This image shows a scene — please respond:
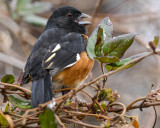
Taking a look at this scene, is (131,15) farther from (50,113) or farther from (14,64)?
(50,113)

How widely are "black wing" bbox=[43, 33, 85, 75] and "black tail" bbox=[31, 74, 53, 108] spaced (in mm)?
97

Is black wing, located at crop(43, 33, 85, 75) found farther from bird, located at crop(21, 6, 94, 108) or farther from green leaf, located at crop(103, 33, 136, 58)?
green leaf, located at crop(103, 33, 136, 58)

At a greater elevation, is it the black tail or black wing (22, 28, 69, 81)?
black wing (22, 28, 69, 81)

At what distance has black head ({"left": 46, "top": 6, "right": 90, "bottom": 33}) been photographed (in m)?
2.56

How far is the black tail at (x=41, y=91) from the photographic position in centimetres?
146

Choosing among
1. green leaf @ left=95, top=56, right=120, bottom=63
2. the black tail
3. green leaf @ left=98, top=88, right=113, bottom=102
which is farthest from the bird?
green leaf @ left=95, top=56, right=120, bottom=63

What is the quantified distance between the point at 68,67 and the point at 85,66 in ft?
0.45

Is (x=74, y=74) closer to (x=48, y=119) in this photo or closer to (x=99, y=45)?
(x=99, y=45)

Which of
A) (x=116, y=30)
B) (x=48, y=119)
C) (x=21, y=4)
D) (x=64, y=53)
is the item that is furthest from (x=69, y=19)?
(x=116, y=30)

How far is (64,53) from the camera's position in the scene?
204 centimetres

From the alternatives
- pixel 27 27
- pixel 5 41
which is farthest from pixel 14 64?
pixel 27 27

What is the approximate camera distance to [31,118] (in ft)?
4.31

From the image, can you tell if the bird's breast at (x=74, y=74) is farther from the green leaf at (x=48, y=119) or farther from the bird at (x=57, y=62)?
the green leaf at (x=48, y=119)

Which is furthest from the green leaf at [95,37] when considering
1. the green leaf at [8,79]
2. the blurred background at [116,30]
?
the blurred background at [116,30]
